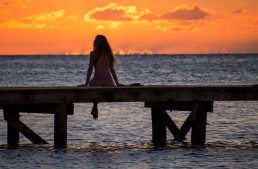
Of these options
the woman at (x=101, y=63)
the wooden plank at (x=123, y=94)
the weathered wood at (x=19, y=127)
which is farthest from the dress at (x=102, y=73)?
the weathered wood at (x=19, y=127)

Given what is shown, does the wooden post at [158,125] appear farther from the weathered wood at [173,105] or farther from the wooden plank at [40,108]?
the wooden plank at [40,108]

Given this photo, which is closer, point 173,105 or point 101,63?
point 101,63

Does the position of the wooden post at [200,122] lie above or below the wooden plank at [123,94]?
below

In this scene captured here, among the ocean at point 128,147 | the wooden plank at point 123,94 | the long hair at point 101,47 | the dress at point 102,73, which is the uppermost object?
the long hair at point 101,47

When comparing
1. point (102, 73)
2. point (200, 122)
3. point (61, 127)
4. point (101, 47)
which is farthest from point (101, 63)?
point (200, 122)

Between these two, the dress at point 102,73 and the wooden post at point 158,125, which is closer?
the dress at point 102,73

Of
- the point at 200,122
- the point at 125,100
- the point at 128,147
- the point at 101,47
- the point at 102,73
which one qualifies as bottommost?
the point at 128,147

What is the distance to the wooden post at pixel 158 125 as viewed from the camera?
2039 centimetres

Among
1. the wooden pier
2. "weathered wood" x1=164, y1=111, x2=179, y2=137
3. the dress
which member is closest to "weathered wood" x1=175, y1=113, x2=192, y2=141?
the wooden pier

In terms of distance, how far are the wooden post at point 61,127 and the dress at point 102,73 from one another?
103cm

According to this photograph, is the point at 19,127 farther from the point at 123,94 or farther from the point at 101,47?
the point at 101,47

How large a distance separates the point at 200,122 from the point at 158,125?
135 centimetres

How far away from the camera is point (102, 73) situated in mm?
18688

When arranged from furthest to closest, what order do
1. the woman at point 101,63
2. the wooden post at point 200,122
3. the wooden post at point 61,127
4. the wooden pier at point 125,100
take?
the wooden post at point 200,122, the wooden post at point 61,127, the woman at point 101,63, the wooden pier at point 125,100
